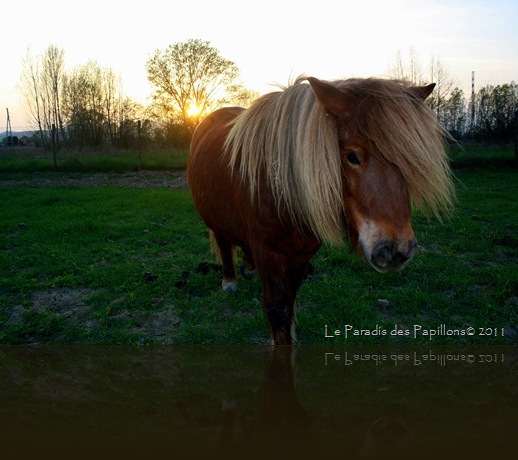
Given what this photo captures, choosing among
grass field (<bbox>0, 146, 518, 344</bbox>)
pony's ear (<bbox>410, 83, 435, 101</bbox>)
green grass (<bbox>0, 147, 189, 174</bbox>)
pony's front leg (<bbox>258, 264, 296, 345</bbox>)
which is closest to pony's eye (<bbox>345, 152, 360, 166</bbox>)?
pony's ear (<bbox>410, 83, 435, 101</bbox>)

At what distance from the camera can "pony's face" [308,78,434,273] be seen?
6.37ft

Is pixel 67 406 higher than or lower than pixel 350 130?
lower

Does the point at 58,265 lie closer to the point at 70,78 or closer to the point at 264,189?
the point at 264,189

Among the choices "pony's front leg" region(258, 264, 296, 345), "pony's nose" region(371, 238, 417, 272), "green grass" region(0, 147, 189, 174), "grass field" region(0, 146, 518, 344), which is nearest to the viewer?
"pony's nose" region(371, 238, 417, 272)

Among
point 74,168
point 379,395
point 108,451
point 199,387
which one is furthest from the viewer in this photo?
point 74,168

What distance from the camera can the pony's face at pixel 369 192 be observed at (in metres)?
1.94

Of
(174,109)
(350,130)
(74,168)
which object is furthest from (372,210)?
(174,109)

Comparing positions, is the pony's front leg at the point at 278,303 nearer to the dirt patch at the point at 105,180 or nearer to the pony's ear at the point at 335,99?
the pony's ear at the point at 335,99

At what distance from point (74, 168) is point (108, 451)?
18.1 metres

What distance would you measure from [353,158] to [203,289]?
8.58 ft

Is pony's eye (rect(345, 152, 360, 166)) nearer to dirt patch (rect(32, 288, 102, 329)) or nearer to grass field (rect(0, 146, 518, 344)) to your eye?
grass field (rect(0, 146, 518, 344))

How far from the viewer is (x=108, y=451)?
1.18 meters

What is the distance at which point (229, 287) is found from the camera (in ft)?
14.3

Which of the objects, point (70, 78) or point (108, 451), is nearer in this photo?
point (108, 451)
